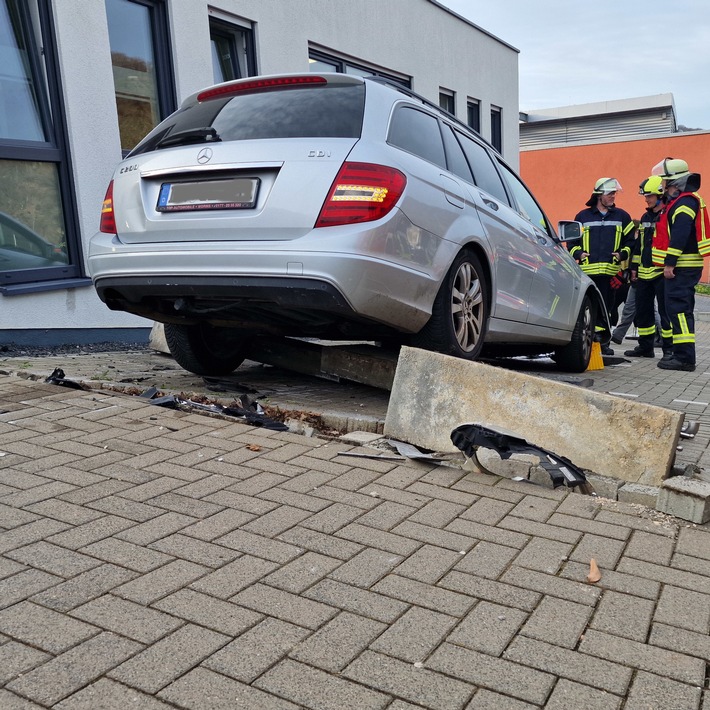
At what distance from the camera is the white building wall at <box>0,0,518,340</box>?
7.67m

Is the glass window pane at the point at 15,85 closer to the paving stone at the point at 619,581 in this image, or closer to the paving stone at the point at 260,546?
the paving stone at the point at 260,546

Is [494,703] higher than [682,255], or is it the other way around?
[682,255]

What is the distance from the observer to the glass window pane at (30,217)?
23.8 feet

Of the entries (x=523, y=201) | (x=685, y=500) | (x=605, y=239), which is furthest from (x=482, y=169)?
(x=605, y=239)

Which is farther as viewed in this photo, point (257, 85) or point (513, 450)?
point (257, 85)

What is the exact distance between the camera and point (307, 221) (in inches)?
150

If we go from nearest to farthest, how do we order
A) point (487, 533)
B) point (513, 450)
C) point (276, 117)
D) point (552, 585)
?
point (552, 585) < point (487, 533) < point (513, 450) < point (276, 117)

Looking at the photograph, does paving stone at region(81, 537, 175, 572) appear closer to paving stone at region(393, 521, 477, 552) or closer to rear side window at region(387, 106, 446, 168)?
paving stone at region(393, 521, 477, 552)

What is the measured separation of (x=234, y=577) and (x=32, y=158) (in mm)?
6208

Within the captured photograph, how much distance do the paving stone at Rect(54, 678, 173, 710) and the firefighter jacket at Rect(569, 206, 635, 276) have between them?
8788mm

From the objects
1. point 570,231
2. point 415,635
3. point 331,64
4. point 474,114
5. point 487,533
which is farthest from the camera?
point 474,114

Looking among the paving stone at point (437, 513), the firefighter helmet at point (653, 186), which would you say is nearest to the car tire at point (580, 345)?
the firefighter helmet at point (653, 186)

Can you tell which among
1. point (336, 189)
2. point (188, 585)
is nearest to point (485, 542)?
point (188, 585)

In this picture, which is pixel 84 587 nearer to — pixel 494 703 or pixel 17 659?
pixel 17 659
